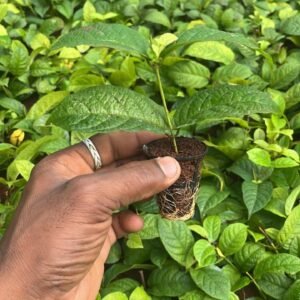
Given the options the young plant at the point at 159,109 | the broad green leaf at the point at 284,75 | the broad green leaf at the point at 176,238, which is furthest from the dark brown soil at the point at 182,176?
the broad green leaf at the point at 284,75

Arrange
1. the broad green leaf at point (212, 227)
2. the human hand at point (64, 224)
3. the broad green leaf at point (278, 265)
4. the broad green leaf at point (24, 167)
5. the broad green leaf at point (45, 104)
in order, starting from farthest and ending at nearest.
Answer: the broad green leaf at point (45, 104) < the broad green leaf at point (24, 167) < the broad green leaf at point (212, 227) < the broad green leaf at point (278, 265) < the human hand at point (64, 224)

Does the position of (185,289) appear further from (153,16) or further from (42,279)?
(153,16)

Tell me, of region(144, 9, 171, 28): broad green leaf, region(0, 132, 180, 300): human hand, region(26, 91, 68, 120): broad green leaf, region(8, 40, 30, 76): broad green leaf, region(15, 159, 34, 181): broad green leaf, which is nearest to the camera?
region(0, 132, 180, 300): human hand

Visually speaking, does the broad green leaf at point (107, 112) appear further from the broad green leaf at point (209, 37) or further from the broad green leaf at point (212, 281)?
the broad green leaf at point (212, 281)

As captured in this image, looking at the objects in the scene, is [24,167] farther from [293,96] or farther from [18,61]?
[293,96]

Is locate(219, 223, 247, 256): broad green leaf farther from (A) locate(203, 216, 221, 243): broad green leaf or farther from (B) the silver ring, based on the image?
(B) the silver ring

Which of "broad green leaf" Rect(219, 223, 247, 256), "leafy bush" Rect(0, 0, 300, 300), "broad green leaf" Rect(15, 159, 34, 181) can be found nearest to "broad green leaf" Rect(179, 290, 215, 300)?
"leafy bush" Rect(0, 0, 300, 300)

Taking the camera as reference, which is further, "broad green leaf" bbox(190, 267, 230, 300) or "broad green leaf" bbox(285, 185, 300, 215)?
"broad green leaf" bbox(285, 185, 300, 215)

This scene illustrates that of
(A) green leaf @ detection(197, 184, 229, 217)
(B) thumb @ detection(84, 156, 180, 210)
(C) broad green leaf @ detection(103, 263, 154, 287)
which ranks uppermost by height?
(B) thumb @ detection(84, 156, 180, 210)

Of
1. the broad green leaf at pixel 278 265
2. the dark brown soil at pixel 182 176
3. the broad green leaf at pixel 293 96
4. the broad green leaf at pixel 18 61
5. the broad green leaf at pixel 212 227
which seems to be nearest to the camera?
the dark brown soil at pixel 182 176
